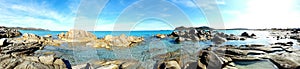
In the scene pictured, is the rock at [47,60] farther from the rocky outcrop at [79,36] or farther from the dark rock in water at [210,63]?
the rocky outcrop at [79,36]

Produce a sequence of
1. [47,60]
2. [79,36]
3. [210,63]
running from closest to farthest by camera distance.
Answer: [210,63]
[47,60]
[79,36]

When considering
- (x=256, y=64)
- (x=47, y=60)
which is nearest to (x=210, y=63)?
(x=256, y=64)

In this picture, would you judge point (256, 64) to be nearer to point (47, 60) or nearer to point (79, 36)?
point (47, 60)

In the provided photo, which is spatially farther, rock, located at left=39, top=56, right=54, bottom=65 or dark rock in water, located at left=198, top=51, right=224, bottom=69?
rock, located at left=39, top=56, right=54, bottom=65

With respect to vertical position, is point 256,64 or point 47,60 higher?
point 47,60

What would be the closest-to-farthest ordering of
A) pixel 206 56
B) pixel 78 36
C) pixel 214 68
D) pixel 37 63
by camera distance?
pixel 214 68, pixel 206 56, pixel 37 63, pixel 78 36

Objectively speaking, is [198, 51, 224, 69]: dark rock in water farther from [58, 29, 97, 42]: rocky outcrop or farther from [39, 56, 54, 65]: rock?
[58, 29, 97, 42]: rocky outcrop

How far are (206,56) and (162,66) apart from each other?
2.25 meters

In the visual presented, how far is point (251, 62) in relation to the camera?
529 inches

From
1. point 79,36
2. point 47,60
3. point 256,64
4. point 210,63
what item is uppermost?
point 79,36

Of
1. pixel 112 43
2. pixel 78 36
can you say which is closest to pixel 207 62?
pixel 112 43

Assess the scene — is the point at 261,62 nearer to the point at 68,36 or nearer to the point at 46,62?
the point at 46,62

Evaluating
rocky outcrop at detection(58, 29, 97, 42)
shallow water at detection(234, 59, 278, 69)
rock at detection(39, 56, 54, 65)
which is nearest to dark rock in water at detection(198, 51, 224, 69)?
shallow water at detection(234, 59, 278, 69)

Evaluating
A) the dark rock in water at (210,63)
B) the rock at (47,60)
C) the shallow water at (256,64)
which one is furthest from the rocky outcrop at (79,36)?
the dark rock in water at (210,63)
